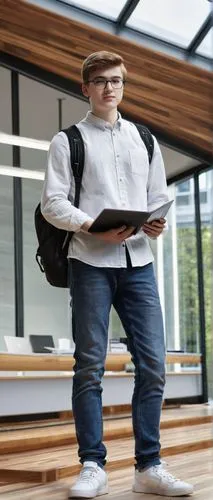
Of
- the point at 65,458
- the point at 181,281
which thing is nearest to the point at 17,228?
the point at 181,281

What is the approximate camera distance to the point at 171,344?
32.7 feet

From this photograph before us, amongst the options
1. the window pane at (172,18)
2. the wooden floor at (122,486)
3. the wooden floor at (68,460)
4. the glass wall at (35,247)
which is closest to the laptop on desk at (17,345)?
the glass wall at (35,247)

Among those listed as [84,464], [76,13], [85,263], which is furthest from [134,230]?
[76,13]

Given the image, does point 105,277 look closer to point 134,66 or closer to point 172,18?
point 134,66

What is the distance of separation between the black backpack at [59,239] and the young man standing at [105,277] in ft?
0.06

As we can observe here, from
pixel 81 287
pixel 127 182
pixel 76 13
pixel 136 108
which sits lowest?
pixel 81 287

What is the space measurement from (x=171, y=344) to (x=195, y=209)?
1.61 meters

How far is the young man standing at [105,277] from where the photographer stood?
7.87ft

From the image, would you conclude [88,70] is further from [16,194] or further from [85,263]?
[16,194]

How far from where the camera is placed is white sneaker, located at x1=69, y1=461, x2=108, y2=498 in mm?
2305

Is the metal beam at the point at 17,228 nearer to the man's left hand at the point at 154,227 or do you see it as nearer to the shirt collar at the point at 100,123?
the shirt collar at the point at 100,123

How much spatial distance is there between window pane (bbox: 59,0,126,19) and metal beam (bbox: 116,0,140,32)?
0.04 metres

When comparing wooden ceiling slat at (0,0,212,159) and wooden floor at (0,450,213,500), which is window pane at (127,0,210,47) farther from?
wooden floor at (0,450,213,500)

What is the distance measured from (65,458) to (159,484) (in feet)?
3.38
